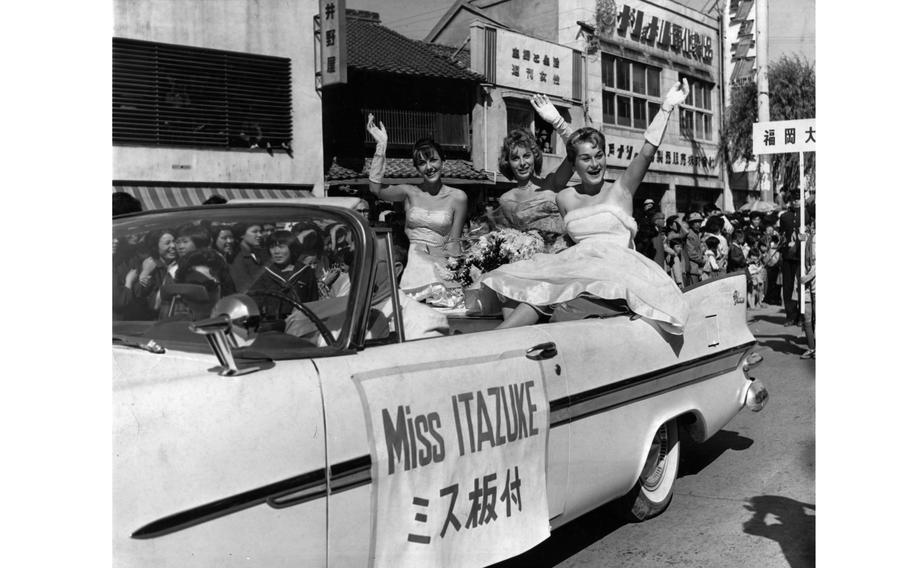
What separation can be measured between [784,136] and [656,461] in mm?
1593

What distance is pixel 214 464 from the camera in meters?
1.88

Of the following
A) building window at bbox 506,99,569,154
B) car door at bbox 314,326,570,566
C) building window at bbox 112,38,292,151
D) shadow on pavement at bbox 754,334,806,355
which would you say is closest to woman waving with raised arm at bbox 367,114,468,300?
building window at bbox 112,38,292,151

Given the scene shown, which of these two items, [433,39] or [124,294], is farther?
[433,39]

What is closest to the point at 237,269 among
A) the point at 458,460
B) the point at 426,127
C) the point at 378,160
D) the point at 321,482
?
the point at 321,482

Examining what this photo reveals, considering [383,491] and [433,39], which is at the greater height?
[433,39]

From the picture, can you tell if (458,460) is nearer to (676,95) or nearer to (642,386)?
(642,386)

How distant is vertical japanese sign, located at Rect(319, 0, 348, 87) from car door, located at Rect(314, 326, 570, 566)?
397 inches

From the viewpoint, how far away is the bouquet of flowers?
5.07m

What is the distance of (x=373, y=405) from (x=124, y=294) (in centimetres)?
76

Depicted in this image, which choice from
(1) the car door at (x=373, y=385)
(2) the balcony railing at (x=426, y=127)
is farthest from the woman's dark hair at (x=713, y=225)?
(2) the balcony railing at (x=426, y=127)
